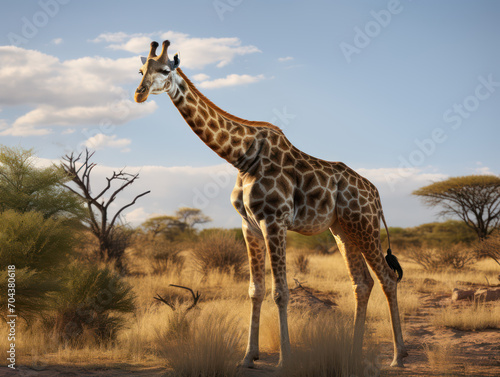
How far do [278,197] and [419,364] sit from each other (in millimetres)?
3342

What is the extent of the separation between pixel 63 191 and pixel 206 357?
17.2ft

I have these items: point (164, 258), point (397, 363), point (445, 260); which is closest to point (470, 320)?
point (397, 363)

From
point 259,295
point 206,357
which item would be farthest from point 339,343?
point 206,357

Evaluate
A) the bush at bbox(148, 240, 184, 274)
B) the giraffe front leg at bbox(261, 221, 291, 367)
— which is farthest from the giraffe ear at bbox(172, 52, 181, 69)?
the bush at bbox(148, 240, 184, 274)

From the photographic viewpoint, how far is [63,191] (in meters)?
8.87

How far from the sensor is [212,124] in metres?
5.38

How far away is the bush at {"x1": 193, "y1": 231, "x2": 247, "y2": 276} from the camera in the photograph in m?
15.0

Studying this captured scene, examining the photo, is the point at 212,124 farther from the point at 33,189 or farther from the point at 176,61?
the point at 33,189

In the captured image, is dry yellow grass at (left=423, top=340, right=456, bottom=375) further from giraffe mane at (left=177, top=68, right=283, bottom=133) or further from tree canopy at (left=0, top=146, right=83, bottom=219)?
tree canopy at (left=0, top=146, right=83, bottom=219)

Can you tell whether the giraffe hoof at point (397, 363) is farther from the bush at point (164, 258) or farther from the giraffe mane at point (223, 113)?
the bush at point (164, 258)

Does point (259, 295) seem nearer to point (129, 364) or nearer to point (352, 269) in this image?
point (352, 269)

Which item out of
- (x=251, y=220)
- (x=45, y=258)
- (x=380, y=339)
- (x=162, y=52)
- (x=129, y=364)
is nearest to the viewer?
(x=162, y=52)

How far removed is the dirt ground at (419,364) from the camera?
5539 millimetres

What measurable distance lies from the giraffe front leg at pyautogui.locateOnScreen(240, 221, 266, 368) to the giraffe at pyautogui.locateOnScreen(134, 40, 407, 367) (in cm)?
1
